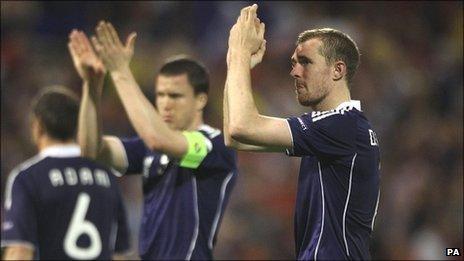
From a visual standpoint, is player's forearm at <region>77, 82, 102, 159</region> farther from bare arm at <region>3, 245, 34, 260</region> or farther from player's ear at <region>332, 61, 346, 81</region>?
player's ear at <region>332, 61, 346, 81</region>

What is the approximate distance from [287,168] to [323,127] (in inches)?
238

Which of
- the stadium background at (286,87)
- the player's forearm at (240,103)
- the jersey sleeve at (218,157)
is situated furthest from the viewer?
the stadium background at (286,87)

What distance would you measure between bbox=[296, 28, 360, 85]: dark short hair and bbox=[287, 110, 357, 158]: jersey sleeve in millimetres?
345

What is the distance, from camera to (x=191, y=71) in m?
6.46

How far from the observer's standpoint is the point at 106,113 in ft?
36.8

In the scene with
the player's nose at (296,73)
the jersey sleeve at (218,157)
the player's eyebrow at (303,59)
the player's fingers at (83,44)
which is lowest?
the jersey sleeve at (218,157)

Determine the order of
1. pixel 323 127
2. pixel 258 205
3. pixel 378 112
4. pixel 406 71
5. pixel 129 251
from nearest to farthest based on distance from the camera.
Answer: pixel 323 127 → pixel 129 251 → pixel 258 205 → pixel 378 112 → pixel 406 71

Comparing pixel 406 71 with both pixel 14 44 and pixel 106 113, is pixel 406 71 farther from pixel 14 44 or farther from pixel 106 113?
pixel 14 44

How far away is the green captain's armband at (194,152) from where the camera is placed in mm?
5895

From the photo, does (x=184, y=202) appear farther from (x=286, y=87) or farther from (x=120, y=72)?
(x=286, y=87)

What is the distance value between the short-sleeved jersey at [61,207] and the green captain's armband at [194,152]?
0.71 meters

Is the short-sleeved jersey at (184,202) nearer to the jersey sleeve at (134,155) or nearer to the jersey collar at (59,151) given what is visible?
the jersey sleeve at (134,155)

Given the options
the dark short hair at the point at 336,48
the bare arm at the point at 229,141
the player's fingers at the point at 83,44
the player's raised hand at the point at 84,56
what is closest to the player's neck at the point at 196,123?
the player's raised hand at the point at 84,56

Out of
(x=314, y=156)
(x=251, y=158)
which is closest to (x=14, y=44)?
(x=251, y=158)
